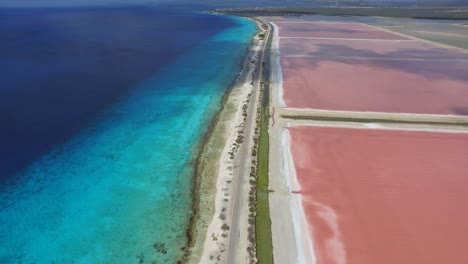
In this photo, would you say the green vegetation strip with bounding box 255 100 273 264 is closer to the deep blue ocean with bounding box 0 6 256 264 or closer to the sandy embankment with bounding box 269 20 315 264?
the sandy embankment with bounding box 269 20 315 264

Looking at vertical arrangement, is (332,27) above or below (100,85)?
above

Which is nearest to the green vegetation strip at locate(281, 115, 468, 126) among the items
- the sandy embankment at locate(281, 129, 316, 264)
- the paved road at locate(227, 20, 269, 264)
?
the paved road at locate(227, 20, 269, 264)

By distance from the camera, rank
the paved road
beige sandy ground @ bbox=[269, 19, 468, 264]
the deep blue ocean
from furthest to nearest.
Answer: the deep blue ocean, beige sandy ground @ bbox=[269, 19, 468, 264], the paved road

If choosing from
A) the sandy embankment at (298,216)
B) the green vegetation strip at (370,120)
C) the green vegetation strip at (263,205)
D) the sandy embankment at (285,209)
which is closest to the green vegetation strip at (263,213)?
the green vegetation strip at (263,205)

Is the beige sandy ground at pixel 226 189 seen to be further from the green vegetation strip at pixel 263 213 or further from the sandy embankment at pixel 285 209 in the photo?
the sandy embankment at pixel 285 209

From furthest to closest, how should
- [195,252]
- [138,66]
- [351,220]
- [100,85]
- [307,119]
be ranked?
[138,66], [100,85], [307,119], [351,220], [195,252]

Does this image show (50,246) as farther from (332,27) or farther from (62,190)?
(332,27)

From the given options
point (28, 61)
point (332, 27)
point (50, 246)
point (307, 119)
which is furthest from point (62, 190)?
point (332, 27)

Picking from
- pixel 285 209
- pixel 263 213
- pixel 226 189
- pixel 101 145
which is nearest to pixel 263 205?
pixel 263 213
